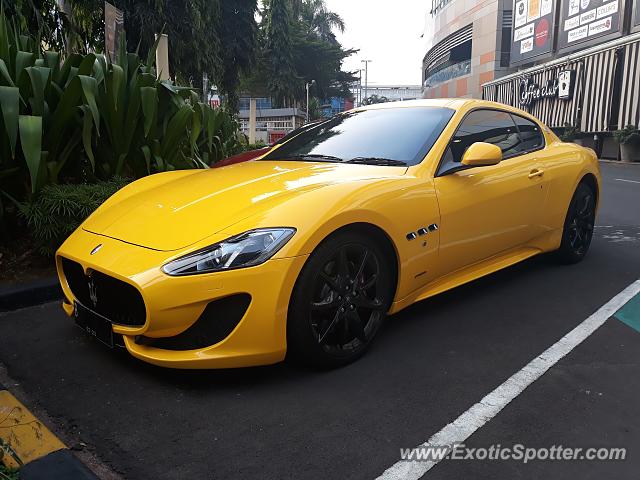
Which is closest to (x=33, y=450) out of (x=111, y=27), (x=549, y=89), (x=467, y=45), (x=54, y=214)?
(x=54, y=214)

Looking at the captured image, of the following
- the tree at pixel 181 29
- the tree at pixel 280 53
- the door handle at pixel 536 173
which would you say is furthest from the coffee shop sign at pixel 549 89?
the door handle at pixel 536 173

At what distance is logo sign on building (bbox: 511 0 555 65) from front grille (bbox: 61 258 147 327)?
36909mm

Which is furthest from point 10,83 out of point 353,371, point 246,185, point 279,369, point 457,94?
point 457,94

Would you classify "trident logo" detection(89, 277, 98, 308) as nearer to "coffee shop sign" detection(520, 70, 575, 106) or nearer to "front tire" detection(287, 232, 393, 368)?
"front tire" detection(287, 232, 393, 368)

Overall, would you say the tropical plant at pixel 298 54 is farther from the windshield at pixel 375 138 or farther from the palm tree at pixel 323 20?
the windshield at pixel 375 138

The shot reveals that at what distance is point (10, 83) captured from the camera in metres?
3.70

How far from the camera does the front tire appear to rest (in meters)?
2.47

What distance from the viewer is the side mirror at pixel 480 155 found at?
319 centimetres

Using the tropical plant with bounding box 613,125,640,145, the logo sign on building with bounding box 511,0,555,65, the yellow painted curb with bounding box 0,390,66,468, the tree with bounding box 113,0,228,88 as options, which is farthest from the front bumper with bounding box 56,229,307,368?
the logo sign on building with bounding box 511,0,555,65

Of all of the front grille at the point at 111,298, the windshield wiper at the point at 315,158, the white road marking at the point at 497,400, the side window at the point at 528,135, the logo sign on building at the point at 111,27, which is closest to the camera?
the white road marking at the point at 497,400

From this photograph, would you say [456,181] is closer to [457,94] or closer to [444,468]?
[444,468]

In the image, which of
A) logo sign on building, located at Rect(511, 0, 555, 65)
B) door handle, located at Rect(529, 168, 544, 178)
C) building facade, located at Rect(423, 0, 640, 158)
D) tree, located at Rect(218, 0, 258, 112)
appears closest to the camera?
door handle, located at Rect(529, 168, 544, 178)

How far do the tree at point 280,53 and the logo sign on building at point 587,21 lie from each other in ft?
61.8

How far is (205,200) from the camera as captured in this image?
281cm
